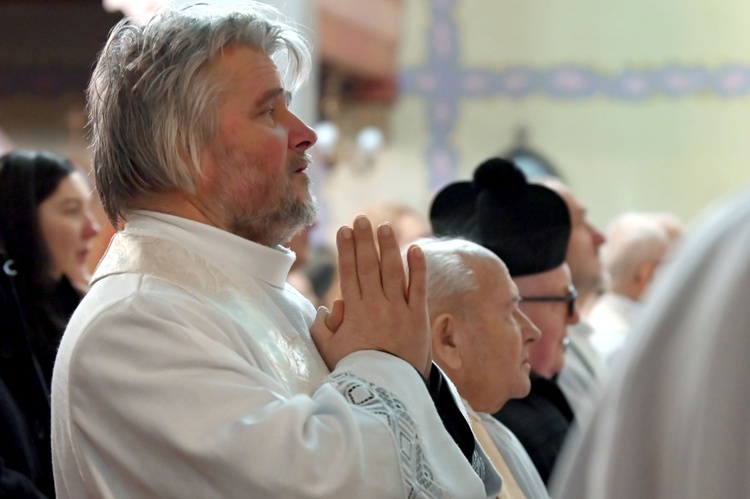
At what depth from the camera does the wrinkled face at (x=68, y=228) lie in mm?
3646

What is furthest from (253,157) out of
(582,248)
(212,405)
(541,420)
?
(582,248)

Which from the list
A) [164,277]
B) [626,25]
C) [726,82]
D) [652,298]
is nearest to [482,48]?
[626,25]

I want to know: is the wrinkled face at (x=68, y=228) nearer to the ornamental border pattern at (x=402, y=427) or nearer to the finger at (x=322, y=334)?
the finger at (x=322, y=334)

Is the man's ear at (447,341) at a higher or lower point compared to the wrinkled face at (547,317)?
higher

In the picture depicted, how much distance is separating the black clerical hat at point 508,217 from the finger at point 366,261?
1582mm

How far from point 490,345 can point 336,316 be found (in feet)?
2.48

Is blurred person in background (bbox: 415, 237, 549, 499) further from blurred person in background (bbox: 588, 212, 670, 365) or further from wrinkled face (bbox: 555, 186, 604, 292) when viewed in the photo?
blurred person in background (bbox: 588, 212, 670, 365)

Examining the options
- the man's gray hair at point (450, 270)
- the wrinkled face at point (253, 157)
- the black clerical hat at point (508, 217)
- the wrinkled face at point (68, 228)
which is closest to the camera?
the wrinkled face at point (253, 157)

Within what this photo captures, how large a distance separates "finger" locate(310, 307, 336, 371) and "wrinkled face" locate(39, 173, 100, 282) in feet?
4.95

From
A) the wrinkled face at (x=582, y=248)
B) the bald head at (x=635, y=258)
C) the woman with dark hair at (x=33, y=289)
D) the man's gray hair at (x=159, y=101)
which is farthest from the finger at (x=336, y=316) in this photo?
the bald head at (x=635, y=258)

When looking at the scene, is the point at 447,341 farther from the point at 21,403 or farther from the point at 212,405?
the point at 21,403

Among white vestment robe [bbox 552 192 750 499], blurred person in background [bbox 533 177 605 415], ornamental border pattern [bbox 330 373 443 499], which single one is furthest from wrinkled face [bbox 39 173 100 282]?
white vestment robe [bbox 552 192 750 499]

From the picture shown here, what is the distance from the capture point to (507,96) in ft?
39.9

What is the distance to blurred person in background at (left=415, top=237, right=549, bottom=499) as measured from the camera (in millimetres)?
2916
